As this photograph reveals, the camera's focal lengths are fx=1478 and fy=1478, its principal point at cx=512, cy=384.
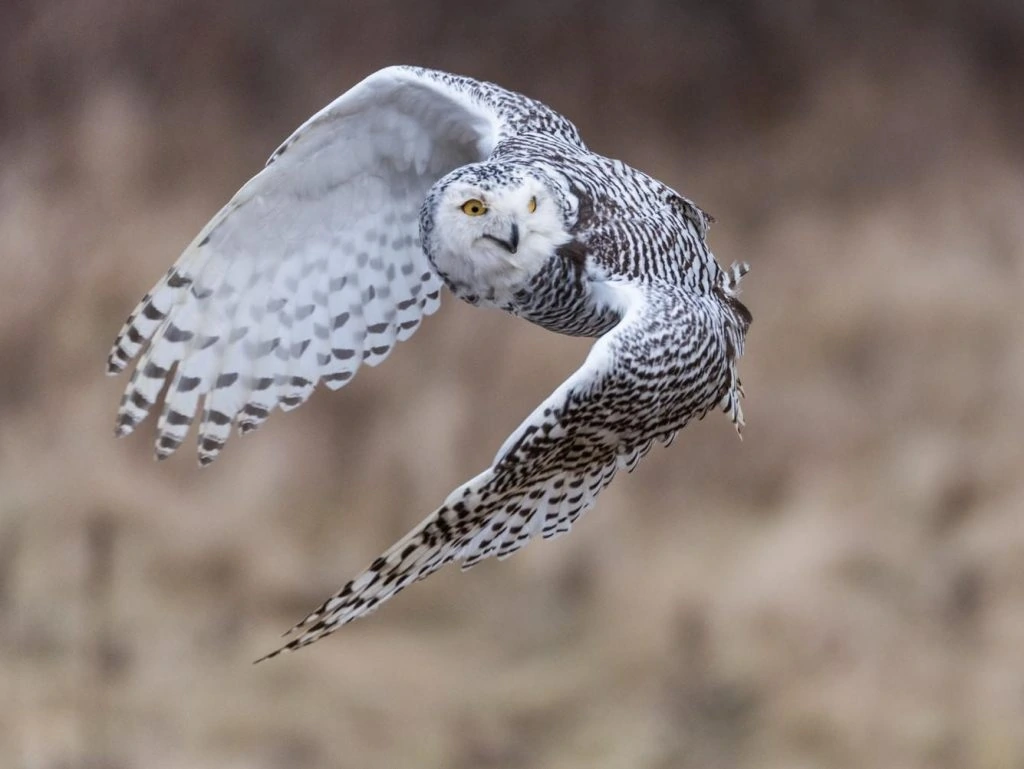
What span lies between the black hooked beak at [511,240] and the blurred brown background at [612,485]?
2703mm

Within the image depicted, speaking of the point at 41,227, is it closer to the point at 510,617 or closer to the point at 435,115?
the point at 510,617

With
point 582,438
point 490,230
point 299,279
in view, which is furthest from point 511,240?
point 299,279

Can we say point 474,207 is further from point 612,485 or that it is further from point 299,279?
point 612,485

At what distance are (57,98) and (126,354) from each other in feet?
8.75

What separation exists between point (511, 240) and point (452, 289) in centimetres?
11

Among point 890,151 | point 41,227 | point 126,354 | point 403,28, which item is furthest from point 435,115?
point 41,227

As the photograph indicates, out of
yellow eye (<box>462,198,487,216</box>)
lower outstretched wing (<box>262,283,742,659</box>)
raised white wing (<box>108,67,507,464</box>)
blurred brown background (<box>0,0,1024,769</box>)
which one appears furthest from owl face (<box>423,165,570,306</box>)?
blurred brown background (<box>0,0,1024,769</box>)

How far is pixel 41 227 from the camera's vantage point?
4793 mm

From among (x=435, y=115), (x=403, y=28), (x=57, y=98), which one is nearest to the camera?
(x=435, y=115)

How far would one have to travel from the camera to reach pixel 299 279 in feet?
7.75

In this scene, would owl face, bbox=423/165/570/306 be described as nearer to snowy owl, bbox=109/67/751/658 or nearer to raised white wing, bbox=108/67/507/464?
snowy owl, bbox=109/67/751/658

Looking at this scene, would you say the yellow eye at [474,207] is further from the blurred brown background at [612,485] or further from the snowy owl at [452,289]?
the blurred brown background at [612,485]

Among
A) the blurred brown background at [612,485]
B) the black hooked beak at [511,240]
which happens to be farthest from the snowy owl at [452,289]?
the blurred brown background at [612,485]

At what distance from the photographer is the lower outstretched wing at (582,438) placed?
1717 mm
